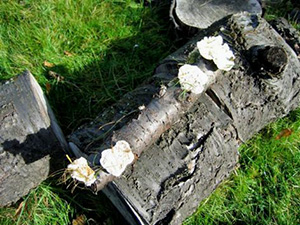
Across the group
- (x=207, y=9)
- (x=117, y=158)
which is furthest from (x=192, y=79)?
(x=207, y=9)

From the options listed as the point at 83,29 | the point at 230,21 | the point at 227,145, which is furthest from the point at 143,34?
the point at 227,145

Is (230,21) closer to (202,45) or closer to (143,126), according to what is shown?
(202,45)

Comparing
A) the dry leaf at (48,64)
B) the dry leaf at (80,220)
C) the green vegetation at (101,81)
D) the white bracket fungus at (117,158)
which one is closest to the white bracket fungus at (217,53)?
the white bracket fungus at (117,158)

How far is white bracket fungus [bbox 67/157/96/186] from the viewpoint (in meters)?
2.03

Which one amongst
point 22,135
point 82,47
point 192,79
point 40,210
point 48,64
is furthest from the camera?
point 82,47

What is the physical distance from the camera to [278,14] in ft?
13.4

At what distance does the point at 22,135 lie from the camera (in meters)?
2.43

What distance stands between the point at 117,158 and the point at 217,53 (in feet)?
3.14

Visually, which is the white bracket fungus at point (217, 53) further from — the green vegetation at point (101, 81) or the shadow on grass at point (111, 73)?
the shadow on grass at point (111, 73)

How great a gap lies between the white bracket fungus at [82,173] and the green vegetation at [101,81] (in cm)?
81

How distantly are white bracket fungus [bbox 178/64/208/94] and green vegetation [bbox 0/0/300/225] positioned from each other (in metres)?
1.00

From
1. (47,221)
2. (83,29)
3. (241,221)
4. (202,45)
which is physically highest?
(83,29)

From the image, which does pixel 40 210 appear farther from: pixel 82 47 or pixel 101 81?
pixel 82 47

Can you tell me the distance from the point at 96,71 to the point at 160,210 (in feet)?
5.65
